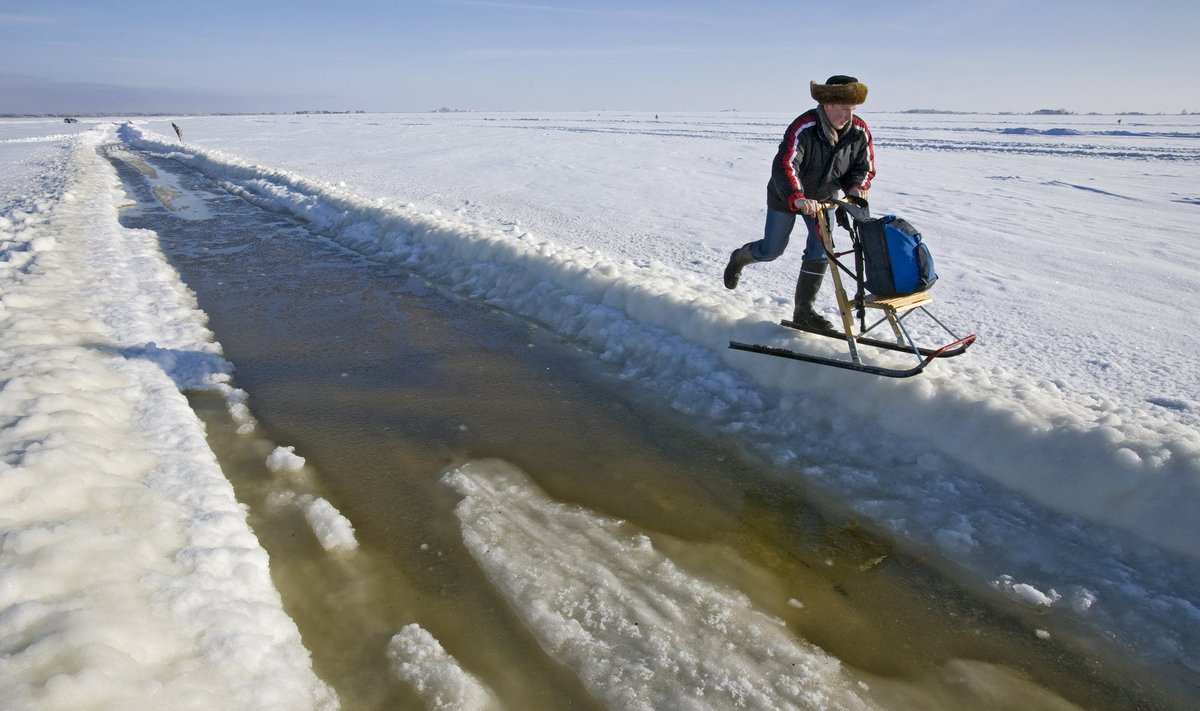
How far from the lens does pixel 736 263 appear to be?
16.6 feet

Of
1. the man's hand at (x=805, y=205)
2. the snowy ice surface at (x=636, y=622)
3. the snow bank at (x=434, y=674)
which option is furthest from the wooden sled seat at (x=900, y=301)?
the snow bank at (x=434, y=674)

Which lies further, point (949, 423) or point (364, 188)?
point (364, 188)

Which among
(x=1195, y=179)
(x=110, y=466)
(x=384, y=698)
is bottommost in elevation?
(x=384, y=698)

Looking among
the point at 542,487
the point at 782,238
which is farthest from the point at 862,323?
the point at 542,487

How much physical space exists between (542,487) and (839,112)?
9.31 ft

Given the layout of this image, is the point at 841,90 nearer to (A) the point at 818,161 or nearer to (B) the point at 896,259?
(A) the point at 818,161

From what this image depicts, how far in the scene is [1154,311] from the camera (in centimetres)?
517

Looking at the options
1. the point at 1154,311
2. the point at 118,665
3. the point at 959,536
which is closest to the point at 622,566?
the point at 959,536

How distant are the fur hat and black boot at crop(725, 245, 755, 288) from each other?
48.8 inches

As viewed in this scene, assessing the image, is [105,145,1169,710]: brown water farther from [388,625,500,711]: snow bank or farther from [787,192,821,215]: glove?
[787,192,821,215]: glove

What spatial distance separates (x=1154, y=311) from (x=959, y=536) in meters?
3.86

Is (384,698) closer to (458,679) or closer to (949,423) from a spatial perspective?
(458,679)

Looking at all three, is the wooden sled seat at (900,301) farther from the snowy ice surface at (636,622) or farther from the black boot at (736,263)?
the snowy ice surface at (636,622)

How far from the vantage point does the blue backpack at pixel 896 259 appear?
3.40m
